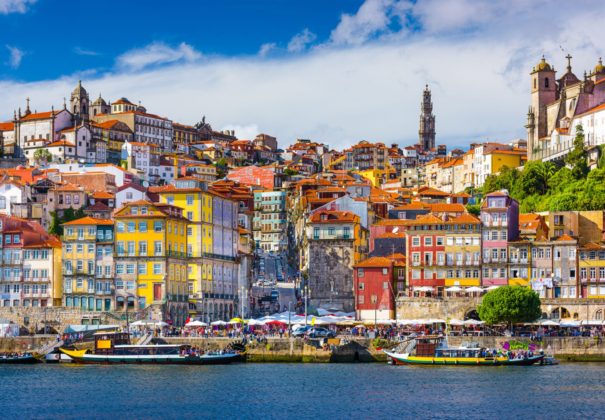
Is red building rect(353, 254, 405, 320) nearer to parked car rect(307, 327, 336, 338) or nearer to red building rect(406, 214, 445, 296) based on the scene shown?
red building rect(406, 214, 445, 296)

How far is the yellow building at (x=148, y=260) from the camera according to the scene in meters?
84.8

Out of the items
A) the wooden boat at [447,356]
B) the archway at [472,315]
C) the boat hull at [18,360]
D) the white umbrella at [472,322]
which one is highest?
the archway at [472,315]

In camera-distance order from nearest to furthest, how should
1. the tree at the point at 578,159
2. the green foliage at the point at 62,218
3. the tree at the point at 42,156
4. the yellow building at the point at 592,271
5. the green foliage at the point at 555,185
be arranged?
the yellow building at the point at 592,271 < the green foliage at the point at 555,185 < the green foliage at the point at 62,218 < the tree at the point at 578,159 < the tree at the point at 42,156

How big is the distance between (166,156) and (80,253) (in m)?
77.7

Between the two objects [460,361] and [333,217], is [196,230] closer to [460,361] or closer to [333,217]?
[333,217]

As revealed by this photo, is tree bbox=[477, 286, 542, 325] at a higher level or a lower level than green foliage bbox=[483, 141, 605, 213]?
lower

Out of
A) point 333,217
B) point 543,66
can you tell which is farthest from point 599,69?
point 333,217

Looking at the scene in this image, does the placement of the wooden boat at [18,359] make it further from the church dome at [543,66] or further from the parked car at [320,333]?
the church dome at [543,66]

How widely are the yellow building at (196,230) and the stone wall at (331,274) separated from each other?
27.0 feet

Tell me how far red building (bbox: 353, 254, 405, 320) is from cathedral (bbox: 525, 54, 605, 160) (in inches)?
1417

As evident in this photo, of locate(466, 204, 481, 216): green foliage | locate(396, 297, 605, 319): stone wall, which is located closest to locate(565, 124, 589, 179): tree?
locate(466, 204, 481, 216): green foliage

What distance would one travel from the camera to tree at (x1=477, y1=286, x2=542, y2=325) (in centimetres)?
7831

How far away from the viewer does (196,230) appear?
90.9m

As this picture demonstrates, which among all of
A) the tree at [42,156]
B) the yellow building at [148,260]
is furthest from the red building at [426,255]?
the tree at [42,156]
